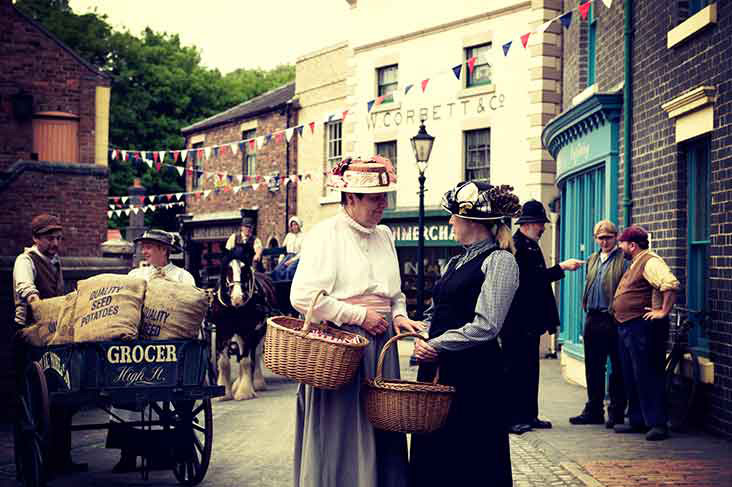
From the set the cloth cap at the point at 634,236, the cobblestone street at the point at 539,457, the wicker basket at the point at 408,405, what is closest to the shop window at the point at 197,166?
the cobblestone street at the point at 539,457

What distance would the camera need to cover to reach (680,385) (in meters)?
11.1

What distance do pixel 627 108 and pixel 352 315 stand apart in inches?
355

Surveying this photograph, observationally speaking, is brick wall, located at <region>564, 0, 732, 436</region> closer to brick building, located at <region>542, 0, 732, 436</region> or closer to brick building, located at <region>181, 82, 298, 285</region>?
brick building, located at <region>542, 0, 732, 436</region>

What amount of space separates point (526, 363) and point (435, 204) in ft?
53.4

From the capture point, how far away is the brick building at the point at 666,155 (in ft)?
34.1

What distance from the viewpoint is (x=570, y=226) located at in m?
16.2

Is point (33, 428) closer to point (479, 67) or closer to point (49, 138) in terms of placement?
point (49, 138)

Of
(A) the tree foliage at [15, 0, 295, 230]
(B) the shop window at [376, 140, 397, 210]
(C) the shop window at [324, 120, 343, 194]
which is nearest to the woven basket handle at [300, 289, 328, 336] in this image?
(B) the shop window at [376, 140, 397, 210]

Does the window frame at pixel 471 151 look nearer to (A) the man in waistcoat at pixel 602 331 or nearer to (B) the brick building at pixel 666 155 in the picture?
(B) the brick building at pixel 666 155

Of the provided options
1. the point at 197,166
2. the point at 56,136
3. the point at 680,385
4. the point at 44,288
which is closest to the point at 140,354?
the point at 44,288

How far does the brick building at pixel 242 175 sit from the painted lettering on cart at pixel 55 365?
69.4 ft

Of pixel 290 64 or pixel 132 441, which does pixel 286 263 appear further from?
pixel 290 64

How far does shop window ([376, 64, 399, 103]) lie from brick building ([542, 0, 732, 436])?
39.5ft

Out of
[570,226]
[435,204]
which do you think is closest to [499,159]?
[435,204]
